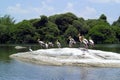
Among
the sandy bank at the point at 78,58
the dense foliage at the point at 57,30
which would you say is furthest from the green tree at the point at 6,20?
the sandy bank at the point at 78,58

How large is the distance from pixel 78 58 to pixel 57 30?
303ft

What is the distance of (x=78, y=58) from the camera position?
4628 cm

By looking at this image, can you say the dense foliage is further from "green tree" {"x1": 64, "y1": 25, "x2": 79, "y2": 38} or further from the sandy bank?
the sandy bank

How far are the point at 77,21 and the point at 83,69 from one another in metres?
101

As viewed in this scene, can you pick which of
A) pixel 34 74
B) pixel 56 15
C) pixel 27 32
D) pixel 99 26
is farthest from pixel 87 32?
pixel 34 74

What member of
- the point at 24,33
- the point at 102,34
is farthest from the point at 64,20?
the point at 24,33

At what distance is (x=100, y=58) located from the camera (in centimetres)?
4647

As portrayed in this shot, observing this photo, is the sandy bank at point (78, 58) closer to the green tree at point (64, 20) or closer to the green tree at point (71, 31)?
the green tree at point (71, 31)

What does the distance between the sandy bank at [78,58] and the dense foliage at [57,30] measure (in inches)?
3319

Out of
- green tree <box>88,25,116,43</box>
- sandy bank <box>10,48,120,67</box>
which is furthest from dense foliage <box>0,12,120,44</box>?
sandy bank <box>10,48,120,67</box>

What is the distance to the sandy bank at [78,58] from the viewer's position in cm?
4428

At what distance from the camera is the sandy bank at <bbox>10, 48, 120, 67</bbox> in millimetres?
44281

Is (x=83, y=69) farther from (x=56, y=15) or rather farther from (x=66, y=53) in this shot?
(x=56, y=15)

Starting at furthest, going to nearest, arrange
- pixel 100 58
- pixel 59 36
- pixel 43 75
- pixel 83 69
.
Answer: pixel 59 36 < pixel 100 58 < pixel 83 69 < pixel 43 75
